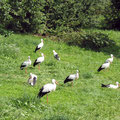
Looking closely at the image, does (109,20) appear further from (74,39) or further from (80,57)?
(80,57)

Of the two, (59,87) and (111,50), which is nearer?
(59,87)

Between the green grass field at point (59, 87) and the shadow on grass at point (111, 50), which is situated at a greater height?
the green grass field at point (59, 87)

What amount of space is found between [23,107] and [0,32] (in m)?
10.5

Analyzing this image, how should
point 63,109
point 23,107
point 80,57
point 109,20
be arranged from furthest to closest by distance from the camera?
point 109,20, point 80,57, point 63,109, point 23,107

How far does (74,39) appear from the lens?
59.4ft

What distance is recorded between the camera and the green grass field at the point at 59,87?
23.9 ft

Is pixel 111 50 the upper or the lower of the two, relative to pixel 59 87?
lower

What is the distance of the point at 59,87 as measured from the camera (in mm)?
9914

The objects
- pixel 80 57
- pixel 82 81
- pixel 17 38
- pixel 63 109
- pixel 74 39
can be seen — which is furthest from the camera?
pixel 74 39

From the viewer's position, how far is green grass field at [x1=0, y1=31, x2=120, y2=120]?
730 centimetres

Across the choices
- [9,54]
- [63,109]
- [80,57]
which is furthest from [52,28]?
[63,109]

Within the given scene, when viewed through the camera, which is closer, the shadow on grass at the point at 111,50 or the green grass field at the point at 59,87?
the green grass field at the point at 59,87

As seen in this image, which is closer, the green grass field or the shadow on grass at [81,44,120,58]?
the green grass field

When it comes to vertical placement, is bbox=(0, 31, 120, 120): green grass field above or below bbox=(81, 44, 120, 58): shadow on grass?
above
